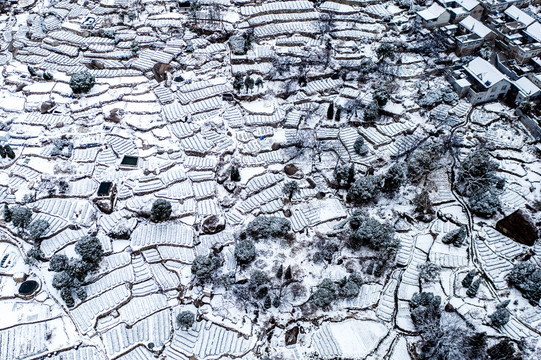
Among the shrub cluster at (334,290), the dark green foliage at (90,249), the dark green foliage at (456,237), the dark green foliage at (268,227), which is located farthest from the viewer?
the dark green foliage at (268,227)

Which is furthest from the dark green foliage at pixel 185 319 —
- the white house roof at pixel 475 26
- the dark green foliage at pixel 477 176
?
the white house roof at pixel 475 26

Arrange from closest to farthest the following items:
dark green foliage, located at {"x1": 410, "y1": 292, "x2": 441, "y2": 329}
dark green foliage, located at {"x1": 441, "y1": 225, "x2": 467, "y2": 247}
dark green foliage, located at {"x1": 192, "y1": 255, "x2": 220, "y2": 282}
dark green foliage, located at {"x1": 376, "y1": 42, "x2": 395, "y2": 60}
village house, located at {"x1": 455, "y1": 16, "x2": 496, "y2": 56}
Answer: dark green foliage, located at {"x1": 410, "y1": 292, "x2": 441, "y2": 329} < dark green foliage, located at {"x1": 192, "y1": 255, "x2": 220, "y2": 282} < dark green foliage, located at {"x1": 441, "y1": 225, "x2": 467, "y2": 247} < dark green foliage, located at {"x1": 376, "y1": 42, "x2": 395, "y2": 60} < village house, located at {"x1": 455, "y1": 16, "x2": 496, "y2": 56}

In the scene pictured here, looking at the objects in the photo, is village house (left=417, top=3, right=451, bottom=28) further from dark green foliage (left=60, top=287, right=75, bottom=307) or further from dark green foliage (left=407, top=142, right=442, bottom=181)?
dark green foliage (left=60, top=287, right=75, bottom=307)

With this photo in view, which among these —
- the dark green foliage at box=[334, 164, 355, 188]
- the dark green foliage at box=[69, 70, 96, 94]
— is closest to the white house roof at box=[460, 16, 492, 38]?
the dark green foliage at box=[334, 164, 355, 188]

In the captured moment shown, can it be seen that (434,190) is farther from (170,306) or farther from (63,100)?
(63,100)

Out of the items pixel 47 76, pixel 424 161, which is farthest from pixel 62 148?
pixel 424 161

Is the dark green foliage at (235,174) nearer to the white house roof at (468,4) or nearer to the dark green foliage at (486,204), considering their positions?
the dark green foliage at (486,204)

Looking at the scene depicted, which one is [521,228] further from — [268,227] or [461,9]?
[461,9]

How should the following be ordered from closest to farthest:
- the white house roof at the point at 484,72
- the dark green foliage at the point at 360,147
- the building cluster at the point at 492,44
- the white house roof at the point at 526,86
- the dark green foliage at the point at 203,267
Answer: the dark green foliage at the point at 203,267 → the dark green foliage at the point at 360,147 → the white house roof at the point at 526,86 → the white house roof at the point at 484,72 → the building cluster at the point at 492,44
